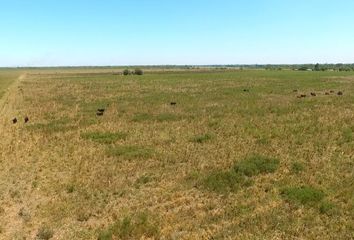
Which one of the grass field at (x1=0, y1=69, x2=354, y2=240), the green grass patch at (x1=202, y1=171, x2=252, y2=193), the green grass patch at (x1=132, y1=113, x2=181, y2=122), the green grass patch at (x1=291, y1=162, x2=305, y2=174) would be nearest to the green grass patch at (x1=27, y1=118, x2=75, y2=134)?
the grass field at (x1=0, y1=69, x2=354, y2=240)

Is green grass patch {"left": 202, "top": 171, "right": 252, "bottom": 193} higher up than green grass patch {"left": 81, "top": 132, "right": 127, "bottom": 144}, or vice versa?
green grass patch {"left": 202, "top": 171, "right": 252, "bottom": 193}

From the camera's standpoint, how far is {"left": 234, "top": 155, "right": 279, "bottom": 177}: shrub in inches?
499

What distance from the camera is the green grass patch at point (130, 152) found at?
1537cm

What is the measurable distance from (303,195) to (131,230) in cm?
461

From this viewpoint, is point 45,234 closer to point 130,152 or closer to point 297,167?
point 130,152

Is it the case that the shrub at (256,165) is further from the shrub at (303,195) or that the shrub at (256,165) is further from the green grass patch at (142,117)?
the green grass patch at (142,117)

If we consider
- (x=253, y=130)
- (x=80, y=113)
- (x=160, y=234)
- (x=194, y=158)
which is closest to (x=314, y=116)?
(x=253, y=130)

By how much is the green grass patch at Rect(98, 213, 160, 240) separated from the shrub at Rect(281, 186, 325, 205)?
146 inches

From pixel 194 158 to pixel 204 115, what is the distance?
11.2 m

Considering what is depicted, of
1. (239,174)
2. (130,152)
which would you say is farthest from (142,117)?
(239,174)

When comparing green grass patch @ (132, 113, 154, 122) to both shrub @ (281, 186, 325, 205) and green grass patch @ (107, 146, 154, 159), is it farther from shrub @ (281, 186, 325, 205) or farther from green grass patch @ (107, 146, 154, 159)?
shrub @ (281, 186, 325, 205)

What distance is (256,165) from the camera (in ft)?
43.5

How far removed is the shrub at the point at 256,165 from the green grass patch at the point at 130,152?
3847 millimetres

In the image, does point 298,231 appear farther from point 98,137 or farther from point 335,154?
point 98,137
